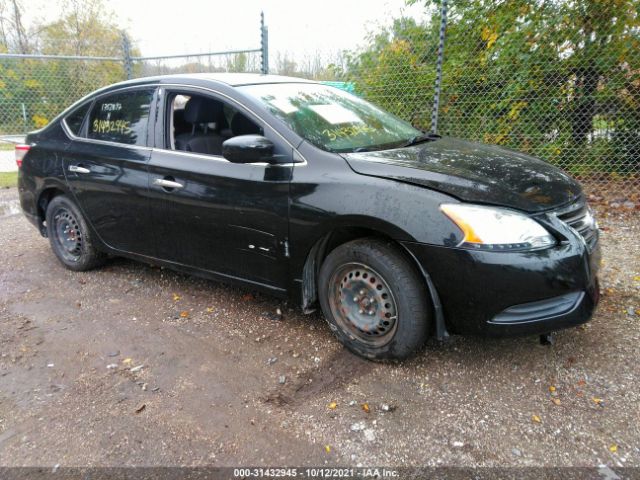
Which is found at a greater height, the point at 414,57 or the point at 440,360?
the point at 414,57

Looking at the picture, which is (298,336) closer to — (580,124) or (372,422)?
(372,422)

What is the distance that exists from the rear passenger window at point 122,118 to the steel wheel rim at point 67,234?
2.68 feet

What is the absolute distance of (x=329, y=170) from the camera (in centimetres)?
291

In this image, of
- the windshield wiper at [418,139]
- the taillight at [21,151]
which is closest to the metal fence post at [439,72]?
the windshield wiper at [418,139]

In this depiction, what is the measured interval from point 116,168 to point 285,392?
230 cm

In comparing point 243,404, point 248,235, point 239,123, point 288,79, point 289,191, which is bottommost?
point 243,404

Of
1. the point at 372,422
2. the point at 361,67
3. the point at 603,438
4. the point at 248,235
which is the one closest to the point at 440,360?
the point at 372,422

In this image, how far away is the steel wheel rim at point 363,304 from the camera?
283 centimetres

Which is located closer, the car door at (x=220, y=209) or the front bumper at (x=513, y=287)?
the front bumper at (x=513, y=287)

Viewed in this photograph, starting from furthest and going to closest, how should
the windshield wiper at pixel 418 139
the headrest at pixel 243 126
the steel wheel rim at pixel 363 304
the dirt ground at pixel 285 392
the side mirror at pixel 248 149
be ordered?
the windshield wiper at pixel 418 139
the headrest at pixel 243 126
the side mirror at pixel 248 149
the steel wheel rim at pixel 363 304
the dirt ground at pixel 285 392

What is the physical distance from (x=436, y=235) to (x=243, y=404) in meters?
1.36

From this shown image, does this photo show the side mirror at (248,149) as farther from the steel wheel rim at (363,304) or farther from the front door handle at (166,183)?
the steel wheel rim at (363,304)

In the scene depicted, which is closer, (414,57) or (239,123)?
(239,123)

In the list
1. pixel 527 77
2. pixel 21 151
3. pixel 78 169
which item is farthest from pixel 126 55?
pixel 527 77
